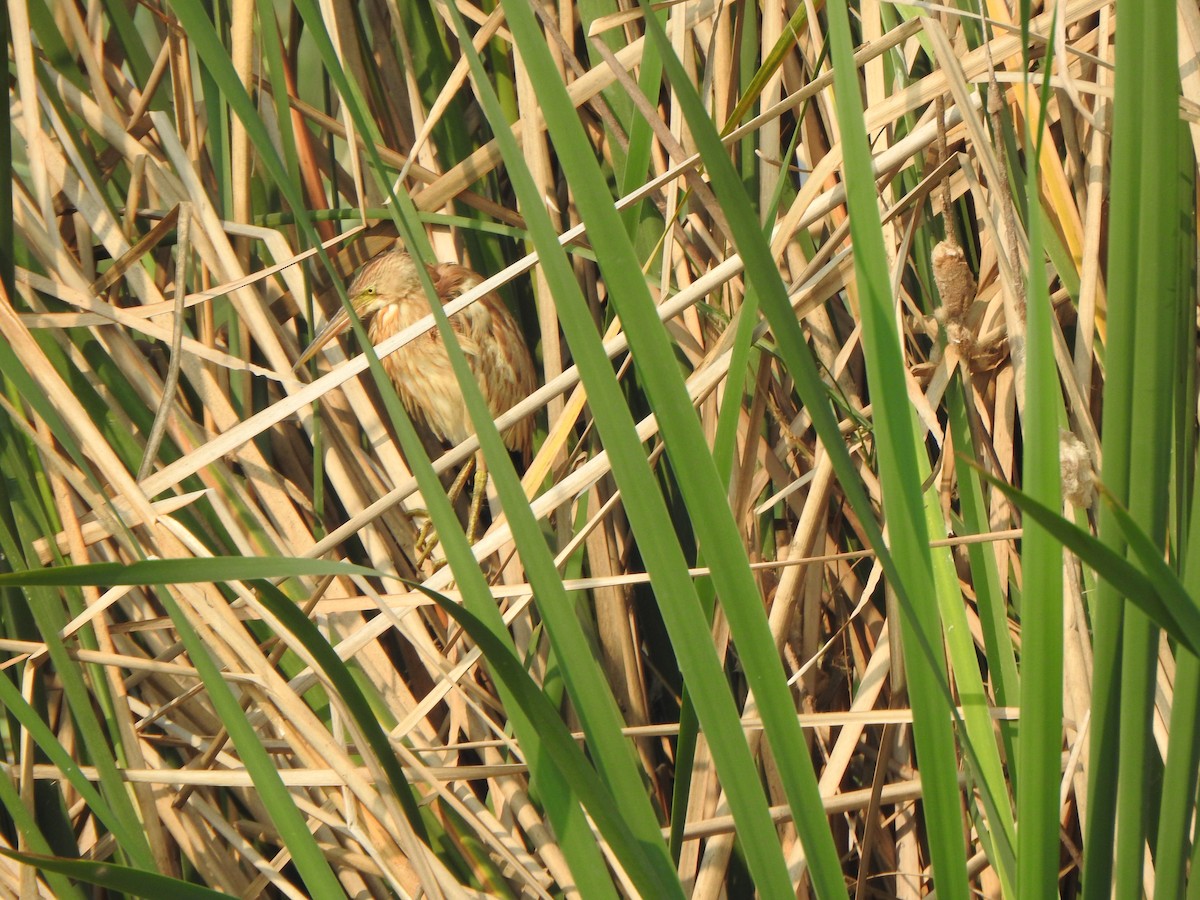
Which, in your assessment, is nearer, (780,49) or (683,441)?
(683,441)

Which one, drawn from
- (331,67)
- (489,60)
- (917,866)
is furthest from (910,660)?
(489,60)

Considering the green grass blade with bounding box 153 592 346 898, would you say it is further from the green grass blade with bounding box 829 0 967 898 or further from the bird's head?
the bird's head

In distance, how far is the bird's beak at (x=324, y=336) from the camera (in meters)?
1.06

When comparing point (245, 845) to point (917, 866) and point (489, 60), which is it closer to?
point (917, 866)

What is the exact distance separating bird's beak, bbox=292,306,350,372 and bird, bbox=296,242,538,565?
9 cm

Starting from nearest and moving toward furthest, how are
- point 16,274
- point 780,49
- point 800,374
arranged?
point 800,374 < point 780,49 < point 16,274

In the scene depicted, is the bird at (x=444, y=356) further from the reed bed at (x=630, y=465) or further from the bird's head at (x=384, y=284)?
the reed bed at (x=630, y=465)

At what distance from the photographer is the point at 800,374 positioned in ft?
1.62

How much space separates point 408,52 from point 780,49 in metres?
0.43

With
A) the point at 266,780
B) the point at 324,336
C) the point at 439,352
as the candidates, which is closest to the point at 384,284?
the point at 439,352

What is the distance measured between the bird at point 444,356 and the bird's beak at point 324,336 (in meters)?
0.09

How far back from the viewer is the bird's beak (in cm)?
106

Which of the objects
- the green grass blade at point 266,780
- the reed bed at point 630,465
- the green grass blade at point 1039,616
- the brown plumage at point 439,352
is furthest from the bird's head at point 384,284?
the green grass blade at point 1039,616

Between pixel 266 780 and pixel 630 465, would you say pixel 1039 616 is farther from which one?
pixel 266 780
